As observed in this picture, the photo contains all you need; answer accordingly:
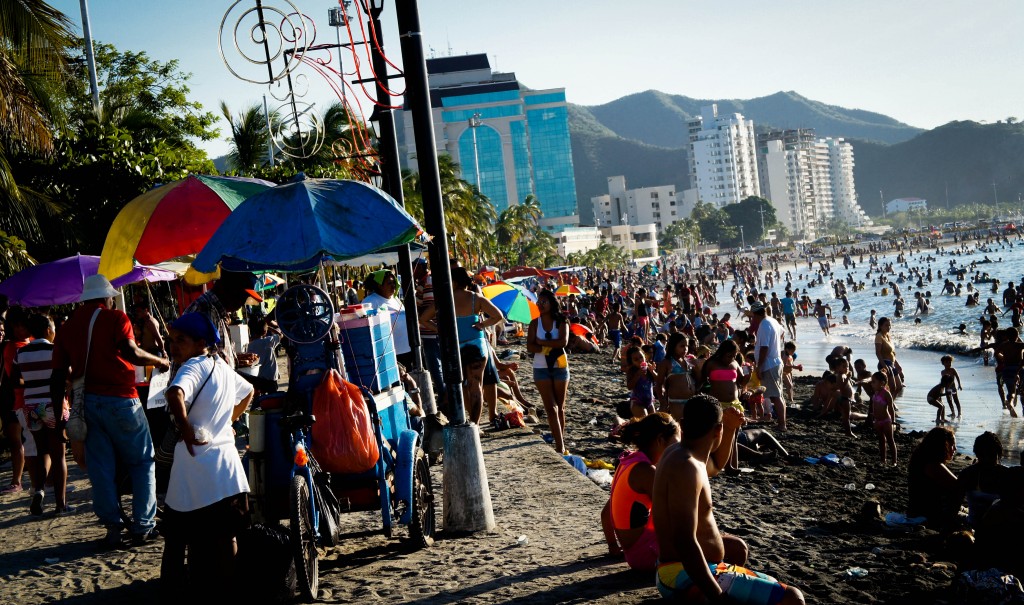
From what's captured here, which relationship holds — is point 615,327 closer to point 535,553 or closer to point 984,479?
point 984,479

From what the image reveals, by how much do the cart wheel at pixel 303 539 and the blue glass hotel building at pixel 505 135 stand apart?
115719mm

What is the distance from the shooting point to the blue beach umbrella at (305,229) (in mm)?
5078

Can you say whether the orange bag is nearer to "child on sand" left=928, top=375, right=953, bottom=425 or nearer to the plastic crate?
the plastic crate

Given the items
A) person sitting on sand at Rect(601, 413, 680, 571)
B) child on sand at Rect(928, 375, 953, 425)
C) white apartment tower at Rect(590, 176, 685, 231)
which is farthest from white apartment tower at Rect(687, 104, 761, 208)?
person sitting on sand at Rect(601, 413, 680, 571)

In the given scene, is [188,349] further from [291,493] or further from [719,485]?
[719,485]

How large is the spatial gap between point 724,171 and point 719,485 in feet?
637

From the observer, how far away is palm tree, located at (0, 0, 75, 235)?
37.7 feet

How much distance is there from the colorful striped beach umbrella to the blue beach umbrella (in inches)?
263

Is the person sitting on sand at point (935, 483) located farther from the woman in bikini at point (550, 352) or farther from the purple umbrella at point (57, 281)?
the purple umbrella at point (57, 281)

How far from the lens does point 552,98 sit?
128875 mm

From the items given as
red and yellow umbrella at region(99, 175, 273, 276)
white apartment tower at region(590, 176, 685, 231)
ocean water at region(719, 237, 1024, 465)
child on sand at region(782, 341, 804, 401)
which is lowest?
ocean water at region(719, 237, 1024, 465)

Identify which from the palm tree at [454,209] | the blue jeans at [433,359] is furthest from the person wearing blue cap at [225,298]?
the palm tree at [454,209]

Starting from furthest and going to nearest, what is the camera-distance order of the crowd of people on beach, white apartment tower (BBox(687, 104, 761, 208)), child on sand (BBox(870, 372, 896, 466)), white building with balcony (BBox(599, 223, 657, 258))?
white apartment tower (BBox(687, 104, 761, 208)), white building with balcony (BBox(599, 223, 657, 258)), child on sand (BBox(870, 372, 896, 466)), the crowd of people on beach

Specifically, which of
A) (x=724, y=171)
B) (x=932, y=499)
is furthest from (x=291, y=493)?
(x=724, y=171)
